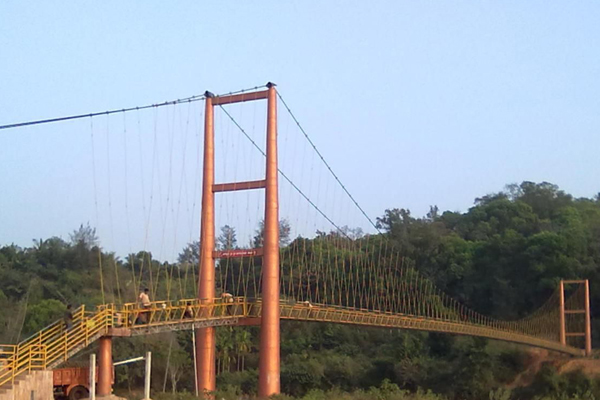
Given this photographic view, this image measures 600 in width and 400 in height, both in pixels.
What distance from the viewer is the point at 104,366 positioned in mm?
25828

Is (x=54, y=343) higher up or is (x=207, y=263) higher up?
(x=207, y=263)

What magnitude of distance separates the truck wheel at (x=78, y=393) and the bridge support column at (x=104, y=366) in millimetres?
466

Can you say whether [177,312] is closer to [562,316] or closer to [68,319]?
[68,319]

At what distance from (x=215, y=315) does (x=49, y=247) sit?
145 feet

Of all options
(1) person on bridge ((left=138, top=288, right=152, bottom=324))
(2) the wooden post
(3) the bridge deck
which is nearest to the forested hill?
(2) the wooden post

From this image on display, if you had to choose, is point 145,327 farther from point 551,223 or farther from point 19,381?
point 551,223

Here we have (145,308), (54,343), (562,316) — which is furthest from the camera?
(562,316)

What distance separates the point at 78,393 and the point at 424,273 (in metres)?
50.0

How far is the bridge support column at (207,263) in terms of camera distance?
32.4 m

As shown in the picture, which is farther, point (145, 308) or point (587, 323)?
point (587, 323)

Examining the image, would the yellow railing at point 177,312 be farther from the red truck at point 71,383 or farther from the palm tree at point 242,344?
the palm tree at point 242,344

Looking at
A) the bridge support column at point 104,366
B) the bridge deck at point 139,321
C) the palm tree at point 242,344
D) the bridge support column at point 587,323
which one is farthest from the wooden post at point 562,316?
the bridge support column at point 104,366

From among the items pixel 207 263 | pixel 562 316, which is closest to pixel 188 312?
pixel 207 263

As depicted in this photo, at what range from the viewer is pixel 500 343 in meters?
56.5
